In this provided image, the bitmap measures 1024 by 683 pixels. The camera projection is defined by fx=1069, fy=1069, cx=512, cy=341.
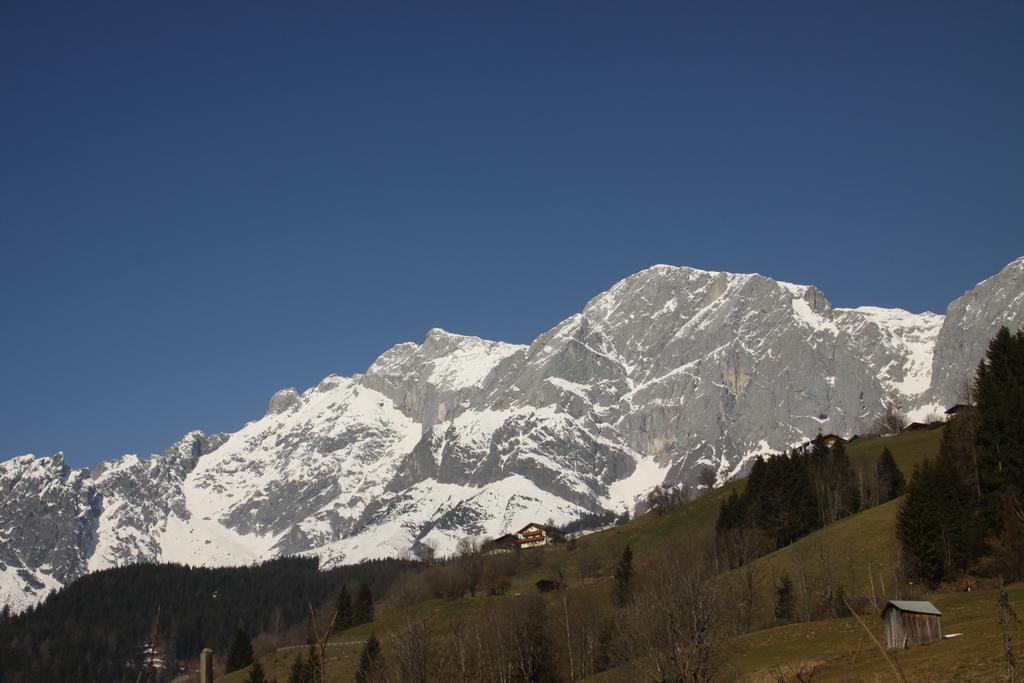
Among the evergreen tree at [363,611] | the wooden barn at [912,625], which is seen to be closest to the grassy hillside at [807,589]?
the wooden barn at [912,625]

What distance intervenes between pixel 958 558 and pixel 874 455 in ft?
232

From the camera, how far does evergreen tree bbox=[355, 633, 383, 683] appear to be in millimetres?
89000

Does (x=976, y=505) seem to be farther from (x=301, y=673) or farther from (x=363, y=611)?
(x=363, y=611)

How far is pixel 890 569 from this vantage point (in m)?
84.9

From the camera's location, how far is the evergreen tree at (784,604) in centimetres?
8281

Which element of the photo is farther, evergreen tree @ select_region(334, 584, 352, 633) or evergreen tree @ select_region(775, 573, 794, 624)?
evergreen tree @ select_region(334, 584, 352, 633)

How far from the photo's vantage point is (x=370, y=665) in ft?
319

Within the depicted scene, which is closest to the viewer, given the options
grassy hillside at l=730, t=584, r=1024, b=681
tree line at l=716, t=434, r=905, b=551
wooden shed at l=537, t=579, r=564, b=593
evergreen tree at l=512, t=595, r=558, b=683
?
grassy hillside at l=730, t=584, r=1024, b=681

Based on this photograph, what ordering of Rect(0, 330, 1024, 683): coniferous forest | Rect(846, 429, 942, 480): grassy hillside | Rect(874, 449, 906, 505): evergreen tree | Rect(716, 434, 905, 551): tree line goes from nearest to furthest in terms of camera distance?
Rect(0, 330, 1024, 683): coniferous forest
Rect(716, 434, 905, 551): tree line
Rect(874, 449, 906, 505): evergreen tree
Rect(846, 429, 942, 480): grassy hillside

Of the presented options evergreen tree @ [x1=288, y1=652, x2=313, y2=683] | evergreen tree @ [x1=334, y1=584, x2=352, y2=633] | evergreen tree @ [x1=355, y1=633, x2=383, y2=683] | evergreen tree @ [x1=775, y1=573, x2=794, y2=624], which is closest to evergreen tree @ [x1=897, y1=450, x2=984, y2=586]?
evergreen tree @ [x1=775, y1=573, x2=794, y2=624]

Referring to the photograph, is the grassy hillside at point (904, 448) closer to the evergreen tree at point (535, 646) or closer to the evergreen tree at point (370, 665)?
the evergreen tree at point (535, 646)

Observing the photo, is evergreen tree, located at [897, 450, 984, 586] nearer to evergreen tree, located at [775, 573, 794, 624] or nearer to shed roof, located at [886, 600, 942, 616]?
evergreen tree, located at [775, 573, 794, 624]

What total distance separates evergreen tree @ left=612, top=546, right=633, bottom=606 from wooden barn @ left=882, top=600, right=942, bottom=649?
56.7 meters

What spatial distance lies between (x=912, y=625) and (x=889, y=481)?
240 feet
